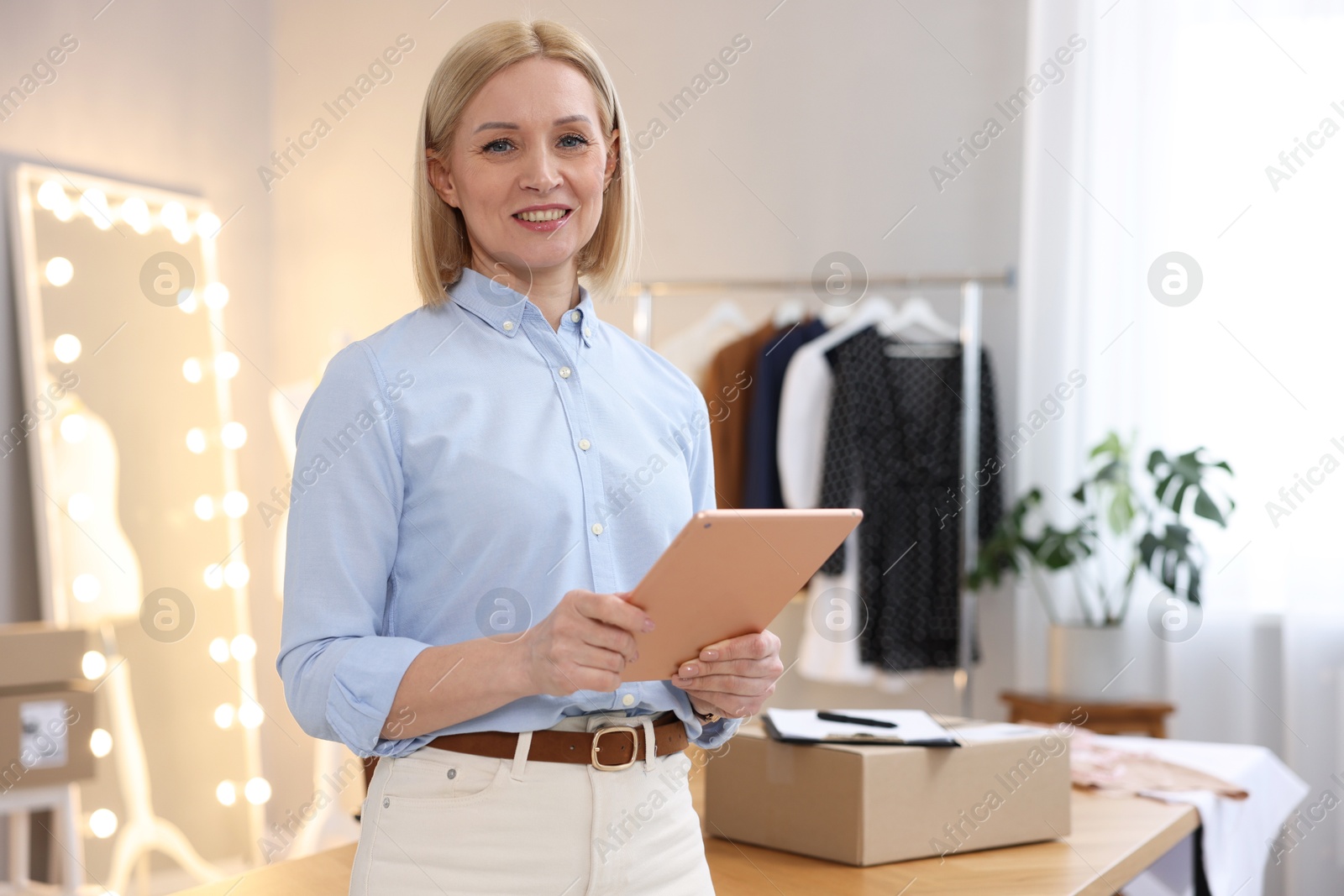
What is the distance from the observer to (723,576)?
0.93 m

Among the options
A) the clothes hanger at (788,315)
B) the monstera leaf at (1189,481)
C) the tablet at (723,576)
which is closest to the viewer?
the tablet at (723,576)

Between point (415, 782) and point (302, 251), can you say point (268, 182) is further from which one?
point (415, 782)

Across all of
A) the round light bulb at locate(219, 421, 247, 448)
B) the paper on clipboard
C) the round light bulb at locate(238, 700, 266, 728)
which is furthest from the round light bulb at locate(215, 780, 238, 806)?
the paper on clipboard

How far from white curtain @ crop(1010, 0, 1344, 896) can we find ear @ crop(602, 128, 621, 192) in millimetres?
2536

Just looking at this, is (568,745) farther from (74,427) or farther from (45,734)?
(74,427)

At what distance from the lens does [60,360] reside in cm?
328

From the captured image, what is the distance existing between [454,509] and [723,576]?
25 cm

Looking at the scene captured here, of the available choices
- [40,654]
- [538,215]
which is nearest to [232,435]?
[40,654]

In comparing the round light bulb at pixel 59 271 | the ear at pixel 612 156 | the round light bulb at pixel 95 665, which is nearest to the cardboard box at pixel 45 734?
the round light bulb at pixel 95 665

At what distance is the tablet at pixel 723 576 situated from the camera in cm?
87

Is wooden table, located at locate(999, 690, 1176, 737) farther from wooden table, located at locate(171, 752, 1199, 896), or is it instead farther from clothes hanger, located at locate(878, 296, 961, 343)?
wooden table, located at locate(171, 752, 1199, 896)

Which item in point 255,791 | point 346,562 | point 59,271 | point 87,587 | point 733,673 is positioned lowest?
point 255,791

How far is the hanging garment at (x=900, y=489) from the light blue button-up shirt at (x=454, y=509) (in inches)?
88.5

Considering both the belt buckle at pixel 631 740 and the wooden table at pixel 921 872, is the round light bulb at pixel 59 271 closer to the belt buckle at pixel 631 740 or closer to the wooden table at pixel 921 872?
the wooden table at pixel 921 872
